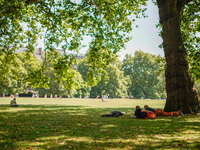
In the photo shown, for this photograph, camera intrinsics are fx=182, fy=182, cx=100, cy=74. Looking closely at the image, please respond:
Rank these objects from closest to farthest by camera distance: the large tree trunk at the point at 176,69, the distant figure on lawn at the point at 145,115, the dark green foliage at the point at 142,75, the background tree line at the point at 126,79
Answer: the distant figure on lawn at the point at 145,115
the large tree trunk at the point at 176,69
the background tree line at the point at 126,79
the dark green foliage at the point at 142,75

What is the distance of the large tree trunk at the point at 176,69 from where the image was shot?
47.4 ft

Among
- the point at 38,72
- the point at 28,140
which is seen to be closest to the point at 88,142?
the point at 28,140

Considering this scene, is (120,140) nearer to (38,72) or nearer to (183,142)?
(183,142)

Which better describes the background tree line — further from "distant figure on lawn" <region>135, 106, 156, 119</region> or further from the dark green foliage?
"distant figure on lawn" <region>135, 106, 156, 119</region>

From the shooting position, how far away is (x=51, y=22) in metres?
18.9

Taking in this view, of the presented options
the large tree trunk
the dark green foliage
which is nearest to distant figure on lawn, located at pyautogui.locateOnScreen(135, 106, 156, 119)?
the large tree trunk

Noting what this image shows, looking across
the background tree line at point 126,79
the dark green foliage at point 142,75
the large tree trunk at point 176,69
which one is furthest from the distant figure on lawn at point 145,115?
the dark green foliage at point 142,75

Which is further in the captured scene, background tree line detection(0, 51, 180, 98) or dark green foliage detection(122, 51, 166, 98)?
dark green foliage detection(122, 51, 166, 98)

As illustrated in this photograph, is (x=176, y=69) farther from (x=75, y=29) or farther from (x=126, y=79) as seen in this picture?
(x=126, y=79)

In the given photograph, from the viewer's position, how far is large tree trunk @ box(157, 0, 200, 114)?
47.4 ft

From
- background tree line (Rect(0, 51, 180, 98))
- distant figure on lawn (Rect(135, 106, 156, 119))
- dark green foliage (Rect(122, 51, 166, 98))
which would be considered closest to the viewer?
distant figure on lawn (Rect(135, 106, 156, 119))

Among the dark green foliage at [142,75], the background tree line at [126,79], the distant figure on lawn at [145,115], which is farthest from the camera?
the dark green foliage at [142,75]

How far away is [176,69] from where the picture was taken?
14.9 m

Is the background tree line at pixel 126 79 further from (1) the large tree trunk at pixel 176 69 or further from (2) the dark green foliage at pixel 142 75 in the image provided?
(1) the large tree trunk at pixel 176 69
